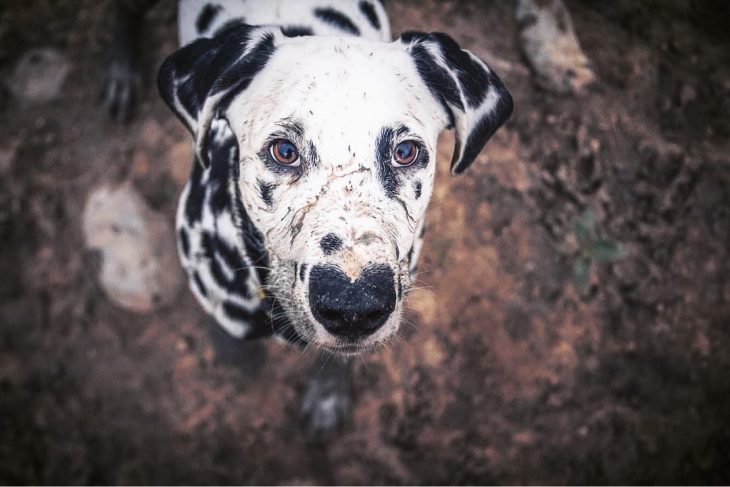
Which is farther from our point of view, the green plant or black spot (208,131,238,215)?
the green plant

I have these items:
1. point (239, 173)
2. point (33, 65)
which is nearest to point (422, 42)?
point (239, 173)

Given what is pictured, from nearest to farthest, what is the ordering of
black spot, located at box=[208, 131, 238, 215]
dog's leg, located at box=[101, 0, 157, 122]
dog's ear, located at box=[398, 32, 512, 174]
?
1. dog's ear, located at box=[398, 32, 512, 174]
2. black spot, located at box=[208, 131, 238, 215]
3. dog's leg, located at box=[101, 0, 157, 122]

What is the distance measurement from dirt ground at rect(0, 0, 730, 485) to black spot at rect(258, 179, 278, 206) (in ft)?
5.29

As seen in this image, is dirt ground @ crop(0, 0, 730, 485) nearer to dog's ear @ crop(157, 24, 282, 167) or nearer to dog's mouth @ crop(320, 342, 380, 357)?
dog's mouth @ crop(320, 342, 380, 357)

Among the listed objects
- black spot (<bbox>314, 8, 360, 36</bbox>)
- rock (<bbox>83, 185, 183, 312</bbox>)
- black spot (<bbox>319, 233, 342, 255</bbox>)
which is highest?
black spot (<bbox>314, 8, 360, 36</bbox>)

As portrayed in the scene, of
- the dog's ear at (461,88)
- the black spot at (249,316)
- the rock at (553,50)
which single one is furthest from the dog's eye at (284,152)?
the rock at (553,50)

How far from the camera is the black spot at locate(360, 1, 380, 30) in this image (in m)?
2.61

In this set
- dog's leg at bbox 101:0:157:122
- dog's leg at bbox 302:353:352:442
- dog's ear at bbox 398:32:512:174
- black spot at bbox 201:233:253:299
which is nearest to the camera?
dog's ear at bbox 398:32:512:174

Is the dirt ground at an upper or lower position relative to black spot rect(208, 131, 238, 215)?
lower

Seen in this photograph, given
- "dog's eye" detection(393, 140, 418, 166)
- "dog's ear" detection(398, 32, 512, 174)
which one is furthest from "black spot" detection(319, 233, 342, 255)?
"dog's ear" detection(398, 32, 512, 174)

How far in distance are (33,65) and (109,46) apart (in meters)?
0.62

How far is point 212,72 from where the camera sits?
195cm

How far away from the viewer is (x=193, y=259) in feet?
8.48

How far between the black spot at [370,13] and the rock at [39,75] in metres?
2.49
